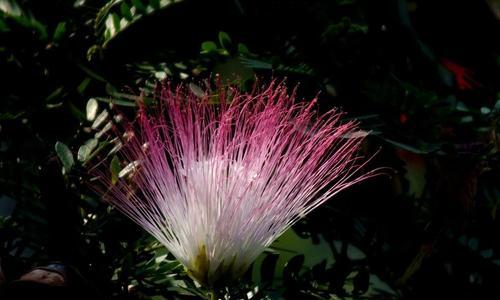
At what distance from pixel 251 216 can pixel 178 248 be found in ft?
0.36

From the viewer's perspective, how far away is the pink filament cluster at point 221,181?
1.11 m

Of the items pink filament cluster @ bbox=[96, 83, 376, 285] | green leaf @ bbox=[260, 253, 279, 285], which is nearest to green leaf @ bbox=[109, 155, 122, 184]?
pink filament cluster @ bbox=[96, 83, 376, 285]

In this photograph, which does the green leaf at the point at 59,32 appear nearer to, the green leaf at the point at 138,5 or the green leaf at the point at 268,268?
the green leaf at the point at 138,5

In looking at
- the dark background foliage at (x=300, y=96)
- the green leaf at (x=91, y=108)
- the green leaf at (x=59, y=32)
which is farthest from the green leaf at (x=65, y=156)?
the green leaf at (x=59, y=32)

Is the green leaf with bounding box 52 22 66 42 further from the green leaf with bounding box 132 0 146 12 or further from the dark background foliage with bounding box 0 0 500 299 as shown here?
the green leaf with bounding box 132 0 146 12

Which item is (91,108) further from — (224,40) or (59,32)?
(224,40)

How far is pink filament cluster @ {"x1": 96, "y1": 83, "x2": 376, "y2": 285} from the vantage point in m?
1.11

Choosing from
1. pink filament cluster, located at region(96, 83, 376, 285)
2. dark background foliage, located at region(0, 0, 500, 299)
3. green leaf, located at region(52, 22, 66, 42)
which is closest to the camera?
pink filament cluster, located at region(96, 83, 376, 285)

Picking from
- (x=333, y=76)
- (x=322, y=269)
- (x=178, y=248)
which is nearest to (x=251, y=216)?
(x=178, y=248)

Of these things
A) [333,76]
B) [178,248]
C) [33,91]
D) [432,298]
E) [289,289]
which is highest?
[33,91]

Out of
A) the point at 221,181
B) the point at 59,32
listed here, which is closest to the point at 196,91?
the point at 221,181

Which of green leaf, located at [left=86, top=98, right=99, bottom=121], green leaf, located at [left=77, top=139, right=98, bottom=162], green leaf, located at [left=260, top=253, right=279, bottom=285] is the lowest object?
green leaf, located at [left=260, top=253, right=279, bottom=285]

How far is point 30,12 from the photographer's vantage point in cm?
141

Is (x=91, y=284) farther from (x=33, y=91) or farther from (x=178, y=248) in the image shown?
(x=33, y=91)
